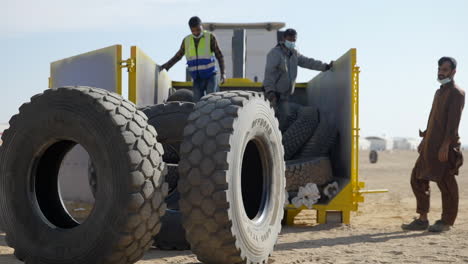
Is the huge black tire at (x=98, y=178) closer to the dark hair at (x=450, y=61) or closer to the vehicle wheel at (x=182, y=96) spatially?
the vehicle wheel at (x=182, y=96)

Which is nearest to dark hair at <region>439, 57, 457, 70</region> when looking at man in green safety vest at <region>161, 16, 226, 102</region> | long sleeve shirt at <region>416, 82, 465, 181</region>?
long sleeve shirt at <region>416, 82, 465, 181</region>

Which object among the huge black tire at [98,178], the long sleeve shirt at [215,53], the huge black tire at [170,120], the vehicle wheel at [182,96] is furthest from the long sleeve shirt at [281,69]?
the huge black tire at [98,178]

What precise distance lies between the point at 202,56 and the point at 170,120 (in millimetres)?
1932

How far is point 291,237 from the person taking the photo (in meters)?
5.93

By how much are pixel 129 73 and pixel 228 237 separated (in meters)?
3.60

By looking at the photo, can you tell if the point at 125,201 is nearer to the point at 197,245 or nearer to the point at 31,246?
the point at 197,245

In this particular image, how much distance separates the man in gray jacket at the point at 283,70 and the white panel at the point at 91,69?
2.03 metres

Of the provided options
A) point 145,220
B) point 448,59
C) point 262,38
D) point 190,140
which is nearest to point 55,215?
point 145,220

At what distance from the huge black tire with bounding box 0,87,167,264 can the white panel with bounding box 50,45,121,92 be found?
2986 millimetres

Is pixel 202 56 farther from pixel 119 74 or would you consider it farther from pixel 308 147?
pixel 308 147

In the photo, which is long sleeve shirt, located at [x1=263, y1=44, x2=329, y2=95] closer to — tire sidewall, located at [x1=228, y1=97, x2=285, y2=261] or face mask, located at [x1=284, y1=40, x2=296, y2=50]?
face mask, located at [x1=284, y1=40, x2=296, y2=50]

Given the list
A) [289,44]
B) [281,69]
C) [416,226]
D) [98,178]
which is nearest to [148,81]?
[281,69]

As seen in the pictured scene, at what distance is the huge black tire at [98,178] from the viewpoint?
3365 mm

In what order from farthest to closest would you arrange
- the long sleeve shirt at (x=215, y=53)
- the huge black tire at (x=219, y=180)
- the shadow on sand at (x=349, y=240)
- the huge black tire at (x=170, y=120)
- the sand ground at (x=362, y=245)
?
the long sleeve shirt at (x=215, y=53) < the shadow on sand at (x=349, y=240) < the huge black tire at (x=170, y=120) < the sand ground at (x=362, y=245) < the huge black tire at (x=219, y=180)
